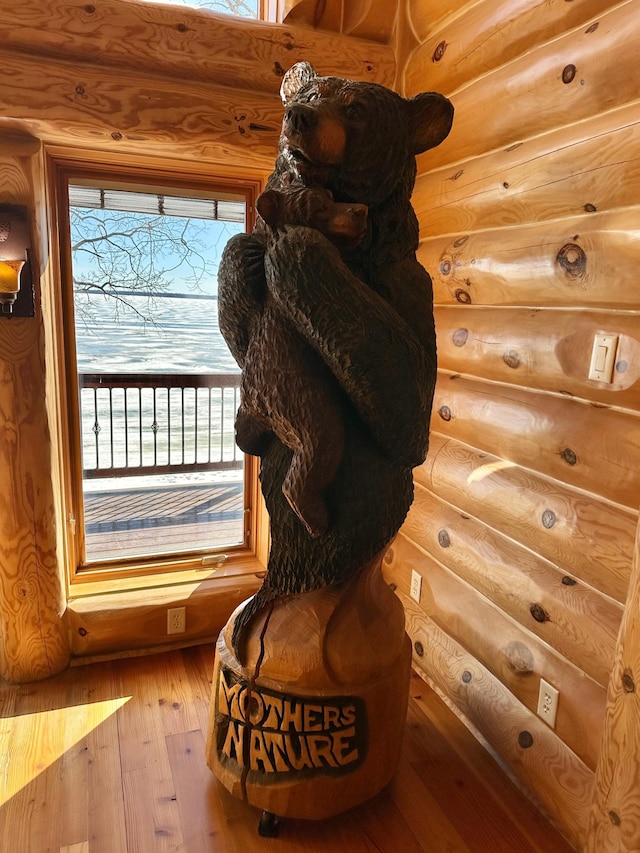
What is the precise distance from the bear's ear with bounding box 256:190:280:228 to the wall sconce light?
1.06m

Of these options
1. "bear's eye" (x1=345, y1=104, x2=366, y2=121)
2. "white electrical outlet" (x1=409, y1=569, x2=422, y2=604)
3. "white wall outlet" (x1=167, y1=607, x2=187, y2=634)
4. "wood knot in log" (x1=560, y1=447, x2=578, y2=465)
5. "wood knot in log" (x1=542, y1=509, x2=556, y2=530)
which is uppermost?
"bear's eye" (x1=345, y1=104, x2=366, y2=121)

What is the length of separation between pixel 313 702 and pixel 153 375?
149cm

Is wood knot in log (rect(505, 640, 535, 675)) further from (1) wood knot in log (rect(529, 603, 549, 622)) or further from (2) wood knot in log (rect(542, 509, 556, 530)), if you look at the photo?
(2) wood knot in log (rect(542, 509, 556, 530))

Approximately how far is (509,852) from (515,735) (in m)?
0.32

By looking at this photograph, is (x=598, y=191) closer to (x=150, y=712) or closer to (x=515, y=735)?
(x=515, y=735)

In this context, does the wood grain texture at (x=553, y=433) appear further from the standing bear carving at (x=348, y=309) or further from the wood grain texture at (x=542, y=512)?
the standing bear carving at (x=348, y=309)

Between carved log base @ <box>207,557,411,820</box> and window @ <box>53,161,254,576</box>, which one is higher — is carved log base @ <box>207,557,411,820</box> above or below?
below

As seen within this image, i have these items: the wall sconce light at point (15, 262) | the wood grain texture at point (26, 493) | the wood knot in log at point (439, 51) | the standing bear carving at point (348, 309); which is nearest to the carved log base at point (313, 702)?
the standing bear carving at point (348, 309)

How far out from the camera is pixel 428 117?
47.4 inches

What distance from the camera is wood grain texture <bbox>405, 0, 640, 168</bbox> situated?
1.35 m

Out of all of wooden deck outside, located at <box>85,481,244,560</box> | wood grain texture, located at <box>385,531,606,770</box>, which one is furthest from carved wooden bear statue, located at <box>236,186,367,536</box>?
wooden deck outside, located at <box>85,481,244,560</box>

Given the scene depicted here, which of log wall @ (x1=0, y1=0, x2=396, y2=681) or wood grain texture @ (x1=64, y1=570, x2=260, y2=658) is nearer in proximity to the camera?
log wall @ (x1=0, y1=0, x2=396, y2=681)

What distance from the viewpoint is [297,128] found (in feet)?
3.52

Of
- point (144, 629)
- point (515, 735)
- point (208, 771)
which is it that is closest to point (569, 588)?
point (515, 735)
